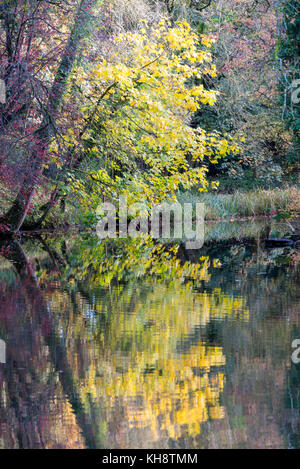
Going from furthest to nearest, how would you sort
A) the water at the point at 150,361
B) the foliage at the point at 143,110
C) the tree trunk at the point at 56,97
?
the foliage at the point at 143,110 → the tree trunk at the point at 56,97 → the water at the point at 150,361

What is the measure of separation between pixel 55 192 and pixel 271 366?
12.3 m

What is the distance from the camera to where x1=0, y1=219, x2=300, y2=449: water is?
11.1 ft

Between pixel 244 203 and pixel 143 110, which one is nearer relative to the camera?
pixel 143 110

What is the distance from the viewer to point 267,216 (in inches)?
972

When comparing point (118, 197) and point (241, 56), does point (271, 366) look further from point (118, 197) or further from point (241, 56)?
Answer: point (241, 56)

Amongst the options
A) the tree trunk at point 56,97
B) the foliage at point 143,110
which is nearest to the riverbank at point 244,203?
the foliage at point 143,110

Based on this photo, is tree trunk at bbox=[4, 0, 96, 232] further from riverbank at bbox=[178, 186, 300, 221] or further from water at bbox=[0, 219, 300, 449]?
riverbank at bbox=[178, 186, 300, 221]

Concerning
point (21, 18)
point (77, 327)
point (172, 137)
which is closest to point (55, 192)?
point (172, 137)

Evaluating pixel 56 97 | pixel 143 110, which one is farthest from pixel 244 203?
pixel 56 97

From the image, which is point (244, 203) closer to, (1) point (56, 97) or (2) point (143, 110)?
(2) point (143, 110)

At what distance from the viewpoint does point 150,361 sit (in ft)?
15.2

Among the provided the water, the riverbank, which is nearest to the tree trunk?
the water

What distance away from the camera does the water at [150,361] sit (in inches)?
133

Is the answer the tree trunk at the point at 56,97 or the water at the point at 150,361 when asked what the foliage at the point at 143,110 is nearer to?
the tree trunk at the point at 56,97
